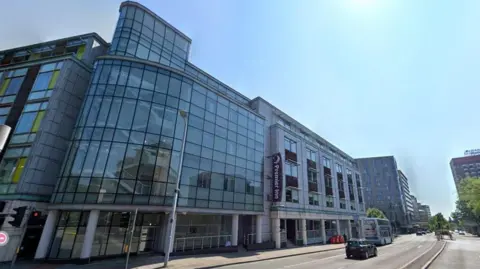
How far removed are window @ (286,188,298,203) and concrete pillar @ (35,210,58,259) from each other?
25.6 m

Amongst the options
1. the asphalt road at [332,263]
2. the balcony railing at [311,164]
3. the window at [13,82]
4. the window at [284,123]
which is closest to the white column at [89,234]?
the asphalt road at [332,263]

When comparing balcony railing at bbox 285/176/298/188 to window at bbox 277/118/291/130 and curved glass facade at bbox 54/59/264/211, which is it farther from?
window at bbox 277/118/291/130

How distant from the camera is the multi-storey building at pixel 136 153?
17.8 meters

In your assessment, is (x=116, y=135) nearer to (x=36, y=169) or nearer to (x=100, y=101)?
(x=100, y=101)

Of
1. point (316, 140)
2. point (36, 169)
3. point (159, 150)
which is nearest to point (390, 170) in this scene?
point (316, 140)

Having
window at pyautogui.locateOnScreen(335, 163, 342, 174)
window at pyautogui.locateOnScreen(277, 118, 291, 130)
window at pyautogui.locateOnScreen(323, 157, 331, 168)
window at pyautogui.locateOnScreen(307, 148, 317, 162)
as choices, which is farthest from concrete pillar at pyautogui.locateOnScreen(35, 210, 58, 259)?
window at pyautogui.locateOnScreen(335, 163, 342, 174)

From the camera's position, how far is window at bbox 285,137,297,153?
3576cm

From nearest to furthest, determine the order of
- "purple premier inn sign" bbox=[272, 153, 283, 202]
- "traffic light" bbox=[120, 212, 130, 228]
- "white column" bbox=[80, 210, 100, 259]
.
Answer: "white column" bbox=[80, 210, 100, 259]
"traffic light" bbox=[120, 212, 130, 228]
"purple premier inn sign" bbox=[272, 153, 283, 202]

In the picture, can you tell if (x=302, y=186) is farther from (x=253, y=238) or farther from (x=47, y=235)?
(x=47, y=235)

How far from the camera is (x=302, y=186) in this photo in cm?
3631

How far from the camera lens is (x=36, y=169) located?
61.6 ft

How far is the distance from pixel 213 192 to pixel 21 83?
22285 mm

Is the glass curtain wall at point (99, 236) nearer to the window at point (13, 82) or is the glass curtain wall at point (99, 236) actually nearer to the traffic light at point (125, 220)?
the traffic light at point (125, 220)

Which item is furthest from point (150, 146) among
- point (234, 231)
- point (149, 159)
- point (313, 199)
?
point (313, 199)
